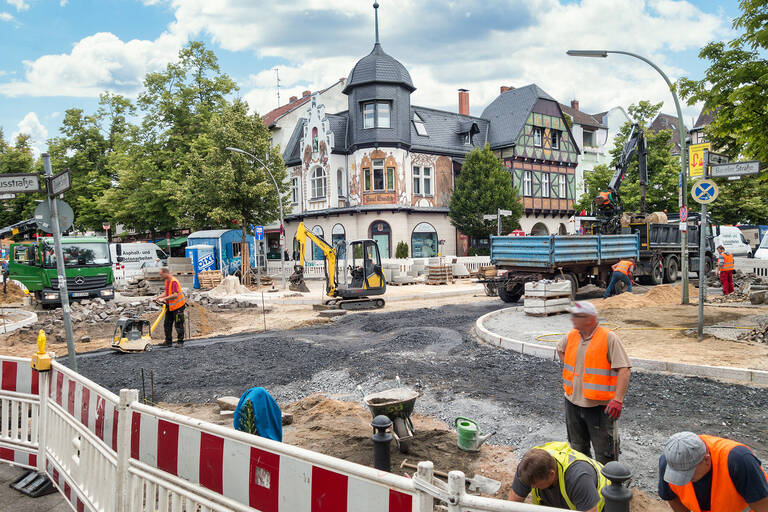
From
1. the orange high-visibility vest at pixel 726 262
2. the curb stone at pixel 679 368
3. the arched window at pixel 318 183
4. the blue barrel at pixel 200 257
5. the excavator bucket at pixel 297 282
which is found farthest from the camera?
the arched window at pixel 318 183

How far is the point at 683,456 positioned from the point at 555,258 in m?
12.9

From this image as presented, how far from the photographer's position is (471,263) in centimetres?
3167

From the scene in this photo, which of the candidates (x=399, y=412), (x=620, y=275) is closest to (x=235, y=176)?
(x=620, y=275)

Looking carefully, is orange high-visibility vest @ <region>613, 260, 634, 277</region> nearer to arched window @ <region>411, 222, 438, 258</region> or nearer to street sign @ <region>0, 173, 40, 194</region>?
street sign @ <region>0, 173, 40, 194</region>

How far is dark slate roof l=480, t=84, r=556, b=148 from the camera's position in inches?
1475

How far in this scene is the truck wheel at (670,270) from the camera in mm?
21062

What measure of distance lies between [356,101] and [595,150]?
81.3ft

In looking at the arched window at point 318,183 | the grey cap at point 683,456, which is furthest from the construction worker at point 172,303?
the arched window at point 318,183

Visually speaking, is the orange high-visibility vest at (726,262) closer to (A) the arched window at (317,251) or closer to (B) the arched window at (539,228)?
(B) the arched window at (539,228)

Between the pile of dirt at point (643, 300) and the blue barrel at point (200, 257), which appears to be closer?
the pile of dirt at point (643, 300)

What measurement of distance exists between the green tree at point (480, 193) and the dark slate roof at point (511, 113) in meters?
4.72

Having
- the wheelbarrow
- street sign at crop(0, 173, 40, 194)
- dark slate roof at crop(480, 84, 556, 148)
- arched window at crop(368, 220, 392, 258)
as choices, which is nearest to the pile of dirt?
the wheelbarrow

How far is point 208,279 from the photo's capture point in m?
26.9

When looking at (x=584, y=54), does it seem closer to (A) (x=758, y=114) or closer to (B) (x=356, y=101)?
(A) (x=758, y=114)
